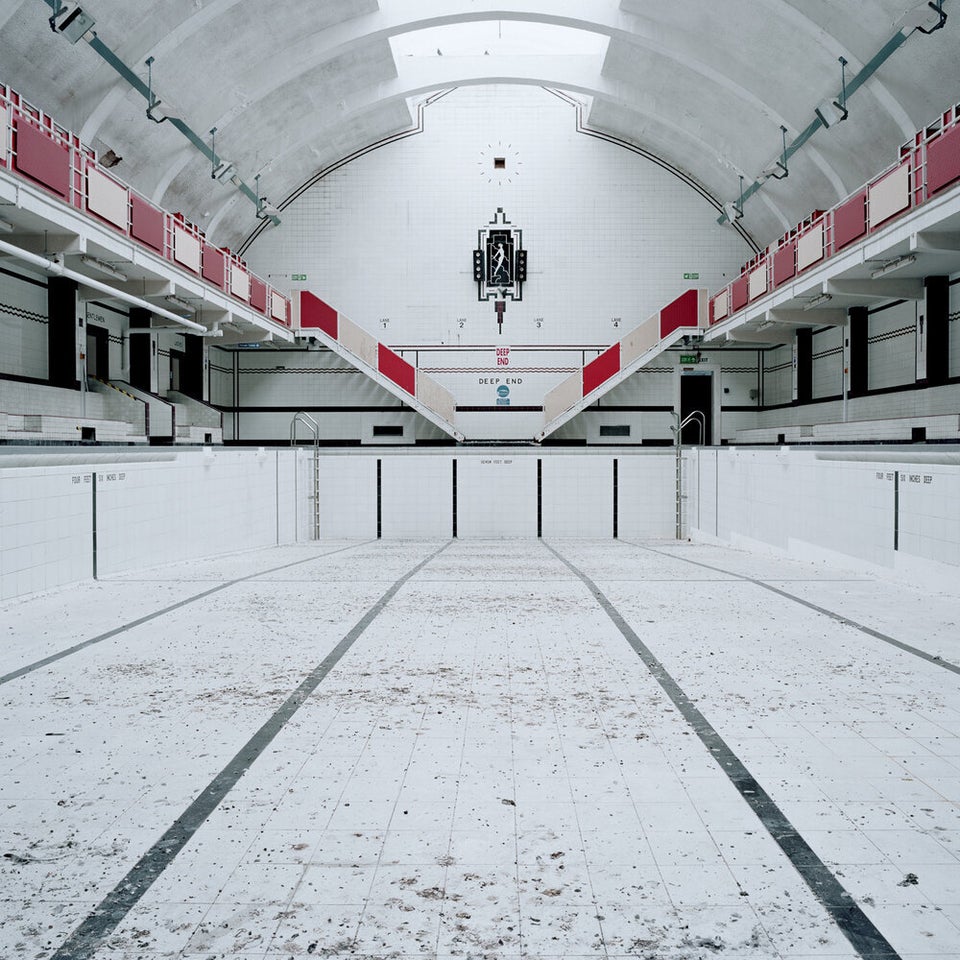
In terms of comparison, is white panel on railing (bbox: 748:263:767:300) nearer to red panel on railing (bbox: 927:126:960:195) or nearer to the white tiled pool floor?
red panel on railing (bbox: 927:126:960:195)

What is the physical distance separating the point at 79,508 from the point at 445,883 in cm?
601

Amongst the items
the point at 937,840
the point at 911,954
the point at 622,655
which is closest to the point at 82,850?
the point at 911,954

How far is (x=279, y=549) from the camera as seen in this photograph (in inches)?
459

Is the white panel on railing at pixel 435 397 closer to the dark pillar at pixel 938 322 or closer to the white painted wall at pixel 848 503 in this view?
the white painted wall at pixel 848 503

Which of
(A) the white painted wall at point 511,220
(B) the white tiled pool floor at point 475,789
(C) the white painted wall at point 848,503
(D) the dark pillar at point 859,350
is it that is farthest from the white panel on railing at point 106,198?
(D) the dark pillar at point 859,350

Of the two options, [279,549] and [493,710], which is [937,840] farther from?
[279,549]

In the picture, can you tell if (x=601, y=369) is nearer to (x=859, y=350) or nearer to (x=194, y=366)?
(x=859, y=350)

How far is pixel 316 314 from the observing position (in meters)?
20.7

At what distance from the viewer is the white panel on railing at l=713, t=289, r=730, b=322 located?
1952 cm

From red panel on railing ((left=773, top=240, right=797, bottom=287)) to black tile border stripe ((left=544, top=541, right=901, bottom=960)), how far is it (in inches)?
588

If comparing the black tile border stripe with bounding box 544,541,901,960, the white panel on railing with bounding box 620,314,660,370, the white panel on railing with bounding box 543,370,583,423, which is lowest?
the black tile border stripe with bounding box 544,541,901,960

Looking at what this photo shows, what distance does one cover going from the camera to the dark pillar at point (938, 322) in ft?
48.6

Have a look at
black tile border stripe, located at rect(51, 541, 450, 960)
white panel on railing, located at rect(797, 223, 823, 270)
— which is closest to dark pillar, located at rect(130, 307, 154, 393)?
white panel on railing, located at rect(797, 223, 823, 270)

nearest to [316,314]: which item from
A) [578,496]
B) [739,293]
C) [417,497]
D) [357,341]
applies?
[357,341]
